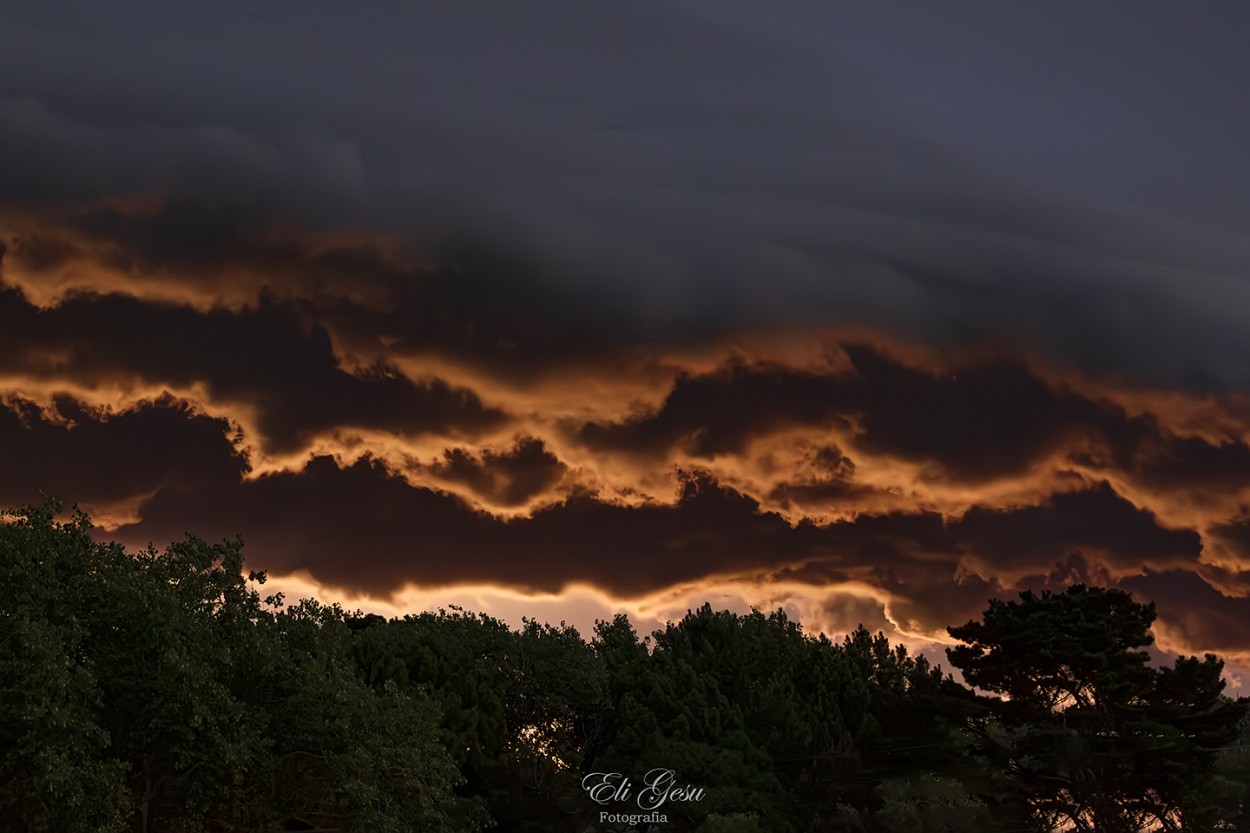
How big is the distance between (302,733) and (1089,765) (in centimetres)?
2785

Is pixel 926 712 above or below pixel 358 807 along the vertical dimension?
above

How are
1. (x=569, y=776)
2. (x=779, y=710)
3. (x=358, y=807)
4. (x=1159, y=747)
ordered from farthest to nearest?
(x=779, y=710), (x=569, y=776), (x=1159, y=747), (x=358, y=807)

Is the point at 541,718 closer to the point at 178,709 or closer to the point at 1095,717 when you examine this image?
the point at 1095,717

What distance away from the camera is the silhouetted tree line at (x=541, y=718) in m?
33.6

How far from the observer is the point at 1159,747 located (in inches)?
1858

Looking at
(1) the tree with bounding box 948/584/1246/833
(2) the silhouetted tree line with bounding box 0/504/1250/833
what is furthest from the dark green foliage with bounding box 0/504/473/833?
(1) the tree with bounding box 948/584/1246/833

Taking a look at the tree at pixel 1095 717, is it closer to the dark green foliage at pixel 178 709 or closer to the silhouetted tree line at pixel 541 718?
the silhouetted tree line at pixel 541 718

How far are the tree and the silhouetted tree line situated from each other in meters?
0.09

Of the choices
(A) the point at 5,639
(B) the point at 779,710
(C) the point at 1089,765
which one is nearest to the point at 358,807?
(A) the point at 5,639

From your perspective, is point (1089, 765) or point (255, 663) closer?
point (255, 663)

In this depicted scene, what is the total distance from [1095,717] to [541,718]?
79.6 ft

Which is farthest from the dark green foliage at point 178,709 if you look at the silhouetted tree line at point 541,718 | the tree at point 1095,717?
the tree at point 1095,717

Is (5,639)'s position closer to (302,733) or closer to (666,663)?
(302,733)

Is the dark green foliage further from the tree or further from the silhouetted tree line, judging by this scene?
the tree
